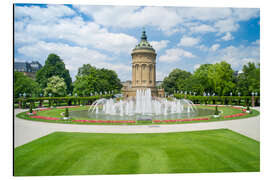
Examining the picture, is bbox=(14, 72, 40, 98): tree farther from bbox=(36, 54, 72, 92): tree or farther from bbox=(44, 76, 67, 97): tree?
bbox=(36, 54, 72, 92): tree

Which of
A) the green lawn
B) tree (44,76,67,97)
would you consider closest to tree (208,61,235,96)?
the green lawn

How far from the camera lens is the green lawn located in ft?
20.0

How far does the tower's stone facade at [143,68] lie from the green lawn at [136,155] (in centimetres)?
4452

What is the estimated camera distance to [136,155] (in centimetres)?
705

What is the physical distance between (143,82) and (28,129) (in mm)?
44191

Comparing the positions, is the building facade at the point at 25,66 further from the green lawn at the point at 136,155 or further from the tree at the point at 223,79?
the tree at the point at 223,79

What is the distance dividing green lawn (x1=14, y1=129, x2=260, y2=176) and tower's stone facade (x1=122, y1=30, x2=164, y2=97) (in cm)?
4452

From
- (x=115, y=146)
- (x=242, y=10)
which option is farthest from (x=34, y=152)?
(x=242, y=10)

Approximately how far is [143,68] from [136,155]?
48.5 meters

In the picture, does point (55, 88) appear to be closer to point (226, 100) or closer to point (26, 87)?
point (26, 87)

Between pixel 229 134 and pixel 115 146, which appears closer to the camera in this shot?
pixel 115 146

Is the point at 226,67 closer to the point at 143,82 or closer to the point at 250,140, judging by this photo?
the point at 143,82

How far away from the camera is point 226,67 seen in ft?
120
